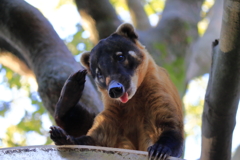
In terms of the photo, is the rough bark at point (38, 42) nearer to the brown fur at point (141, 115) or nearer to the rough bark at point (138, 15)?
the brown fur at point (141, 115)

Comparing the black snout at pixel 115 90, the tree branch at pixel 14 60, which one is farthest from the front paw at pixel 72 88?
the tree branch at pixel 14 60

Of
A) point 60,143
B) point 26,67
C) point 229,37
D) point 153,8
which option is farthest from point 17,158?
point 153,8

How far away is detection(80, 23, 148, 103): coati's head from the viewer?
474cm

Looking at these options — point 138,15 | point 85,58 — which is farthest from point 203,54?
point 85,58

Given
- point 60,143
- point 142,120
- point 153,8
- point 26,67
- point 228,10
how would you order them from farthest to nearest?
point 153,8, point 26,67, point 142,120, point 60,143, point 228,10

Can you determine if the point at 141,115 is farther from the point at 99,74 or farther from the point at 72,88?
the point at 72,88

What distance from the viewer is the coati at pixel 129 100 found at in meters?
4.73

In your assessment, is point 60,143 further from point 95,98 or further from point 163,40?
point 163,40

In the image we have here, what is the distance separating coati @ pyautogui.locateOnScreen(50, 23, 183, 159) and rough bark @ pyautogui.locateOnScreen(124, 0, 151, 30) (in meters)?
3.98

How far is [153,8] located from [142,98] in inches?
322

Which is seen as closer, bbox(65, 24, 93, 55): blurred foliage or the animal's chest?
the animal's chest

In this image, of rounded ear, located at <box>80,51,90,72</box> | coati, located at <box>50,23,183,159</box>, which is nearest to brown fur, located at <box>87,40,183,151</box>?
coati, located at <box>50,23,183,159</box>

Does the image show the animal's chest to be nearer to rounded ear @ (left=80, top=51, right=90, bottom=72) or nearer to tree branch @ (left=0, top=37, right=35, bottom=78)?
rounded ear @ (left=80, top=51, right=90, bottom=72)

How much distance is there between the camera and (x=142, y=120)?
16.8 feet
